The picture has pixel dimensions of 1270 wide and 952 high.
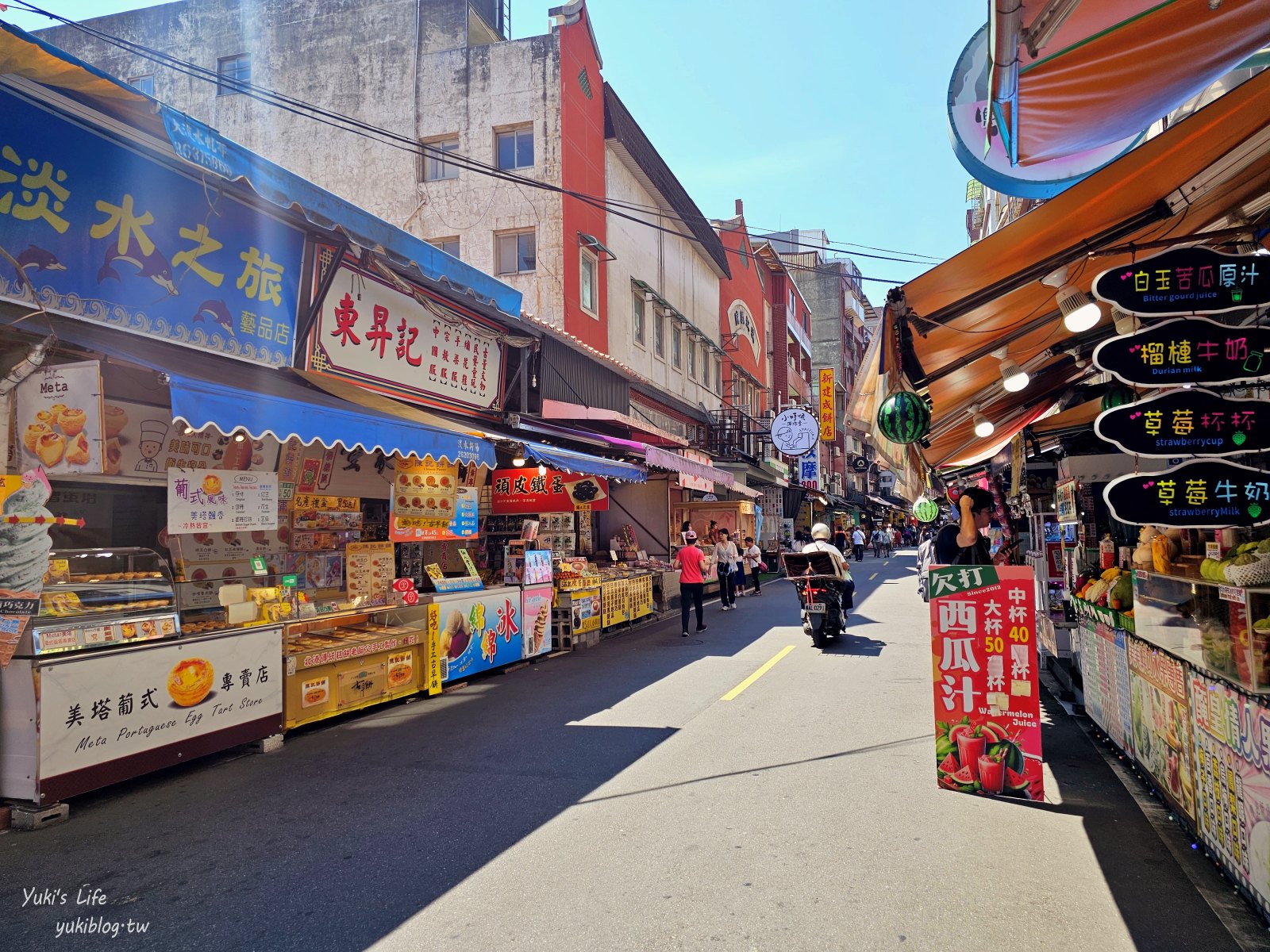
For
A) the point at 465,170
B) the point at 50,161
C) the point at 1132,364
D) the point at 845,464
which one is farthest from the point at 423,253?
the point at 845,464

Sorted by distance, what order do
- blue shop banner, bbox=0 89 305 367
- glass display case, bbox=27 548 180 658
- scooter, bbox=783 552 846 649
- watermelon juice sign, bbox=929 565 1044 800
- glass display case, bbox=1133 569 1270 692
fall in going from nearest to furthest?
1. glass display case, bbox=1133 569 1270 692
2. watermelon juice sign, bbox=929 565 1044 800
3. glass display case, bbox=27 548 180 658
4. blue shop banner, bbox=0 89 305 367
5. scooter, bbox=783 552 846 649

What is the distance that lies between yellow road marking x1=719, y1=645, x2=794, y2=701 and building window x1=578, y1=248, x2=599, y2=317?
11.0 meters

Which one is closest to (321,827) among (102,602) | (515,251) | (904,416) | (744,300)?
(102,602)

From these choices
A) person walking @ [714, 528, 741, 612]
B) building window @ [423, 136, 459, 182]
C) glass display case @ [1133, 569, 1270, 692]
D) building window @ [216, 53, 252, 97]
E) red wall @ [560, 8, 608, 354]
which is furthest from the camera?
building window @ [216, 53, 252, 97]

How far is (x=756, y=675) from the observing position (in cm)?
1010

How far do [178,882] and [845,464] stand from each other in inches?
2366

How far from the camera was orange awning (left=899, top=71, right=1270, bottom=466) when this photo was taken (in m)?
4.36

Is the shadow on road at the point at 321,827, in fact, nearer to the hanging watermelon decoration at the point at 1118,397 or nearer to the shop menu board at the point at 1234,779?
the shop menu board at the point at 1234,779

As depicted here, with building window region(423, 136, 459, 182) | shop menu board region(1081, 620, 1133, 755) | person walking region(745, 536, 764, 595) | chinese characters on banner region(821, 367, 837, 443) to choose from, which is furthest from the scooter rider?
chinese characters on banner region(821, 367, 837, 443)

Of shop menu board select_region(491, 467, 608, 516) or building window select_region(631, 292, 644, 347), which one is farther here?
building window select_region(631, 292, 644, 347)

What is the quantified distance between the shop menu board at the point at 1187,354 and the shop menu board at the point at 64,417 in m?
6.75

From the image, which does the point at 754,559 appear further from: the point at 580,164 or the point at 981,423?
the point at 981,423

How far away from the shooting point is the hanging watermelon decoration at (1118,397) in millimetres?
7044

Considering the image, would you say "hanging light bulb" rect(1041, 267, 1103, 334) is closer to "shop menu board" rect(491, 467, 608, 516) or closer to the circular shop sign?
"shop menu board" rect(491, 467, 608, 516)
